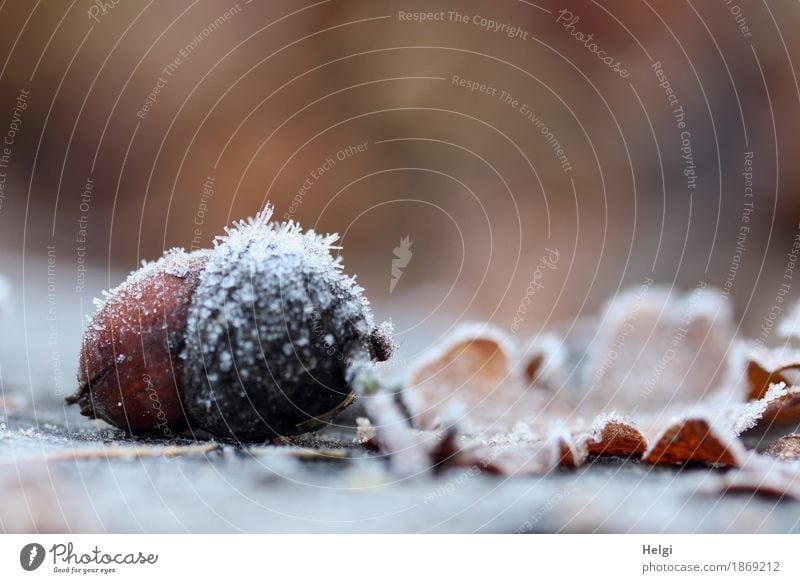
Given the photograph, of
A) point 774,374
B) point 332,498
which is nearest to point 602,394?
point 774,374

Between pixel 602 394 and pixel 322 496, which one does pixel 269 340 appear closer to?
pixel 322 496

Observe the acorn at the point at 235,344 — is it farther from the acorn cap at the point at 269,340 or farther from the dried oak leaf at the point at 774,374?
the dried oak leaf at the point at 774,374

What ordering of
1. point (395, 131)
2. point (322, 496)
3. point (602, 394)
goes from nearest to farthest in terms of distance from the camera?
point (322, 496), point (602, 394), point (395, 131)

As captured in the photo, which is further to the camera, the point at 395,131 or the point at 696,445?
the point at 395,131

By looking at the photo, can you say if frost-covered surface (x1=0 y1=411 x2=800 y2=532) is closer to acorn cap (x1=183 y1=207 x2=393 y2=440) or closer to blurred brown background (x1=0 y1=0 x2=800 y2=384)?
acorn cap (x1=183 y1=207 x2=393 y2=440)

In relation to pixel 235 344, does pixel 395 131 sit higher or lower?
higher

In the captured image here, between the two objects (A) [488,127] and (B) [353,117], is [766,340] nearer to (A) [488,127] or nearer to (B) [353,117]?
(A) [488,127]

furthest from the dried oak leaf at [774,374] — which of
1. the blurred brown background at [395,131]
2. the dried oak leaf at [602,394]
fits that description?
the blurred brown background at [395,131]
